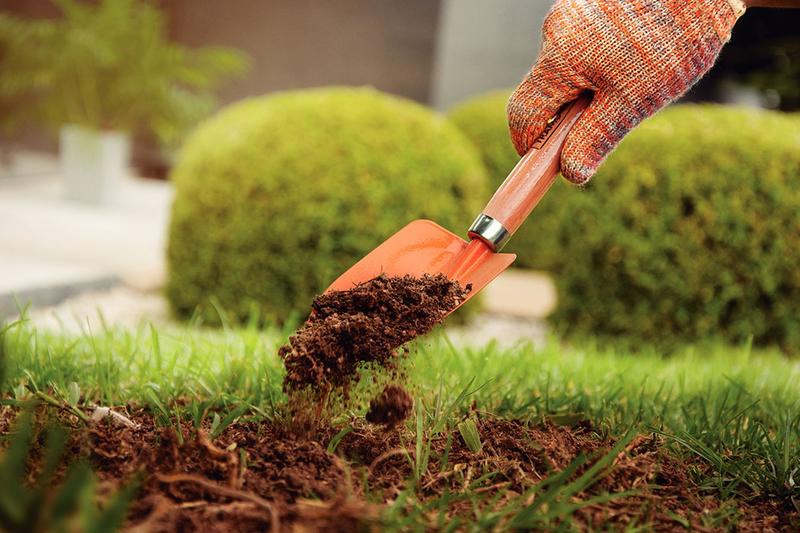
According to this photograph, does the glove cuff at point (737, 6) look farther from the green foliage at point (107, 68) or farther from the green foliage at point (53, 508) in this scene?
the green foliage at point (107, 68)

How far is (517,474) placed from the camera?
4.44ft

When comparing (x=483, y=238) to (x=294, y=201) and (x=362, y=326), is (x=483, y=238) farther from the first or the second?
(x=294, y=201)

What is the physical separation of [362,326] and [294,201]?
2.94 meters

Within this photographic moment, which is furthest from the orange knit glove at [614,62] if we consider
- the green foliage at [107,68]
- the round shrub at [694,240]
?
the green foliage at [107,68]

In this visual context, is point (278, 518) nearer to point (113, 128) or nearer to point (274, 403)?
point (274, 403)

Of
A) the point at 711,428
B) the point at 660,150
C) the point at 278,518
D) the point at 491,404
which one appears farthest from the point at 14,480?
the point at 660,150

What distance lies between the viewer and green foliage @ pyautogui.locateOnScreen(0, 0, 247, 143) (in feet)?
27.9

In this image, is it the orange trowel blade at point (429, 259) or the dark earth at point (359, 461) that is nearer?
the dark earth at point (359, 461)

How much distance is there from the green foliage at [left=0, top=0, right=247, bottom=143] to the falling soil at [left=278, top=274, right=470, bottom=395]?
7682mm

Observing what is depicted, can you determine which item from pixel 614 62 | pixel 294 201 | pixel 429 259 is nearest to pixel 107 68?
pixel 294 201

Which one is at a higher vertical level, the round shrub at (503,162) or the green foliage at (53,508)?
the green foliage at (53,508)

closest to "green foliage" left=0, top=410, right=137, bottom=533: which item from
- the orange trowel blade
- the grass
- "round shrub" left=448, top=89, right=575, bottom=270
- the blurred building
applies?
the grass

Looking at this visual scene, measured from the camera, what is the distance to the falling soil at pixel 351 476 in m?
1.09

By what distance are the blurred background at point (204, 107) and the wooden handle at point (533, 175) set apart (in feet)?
8.66
